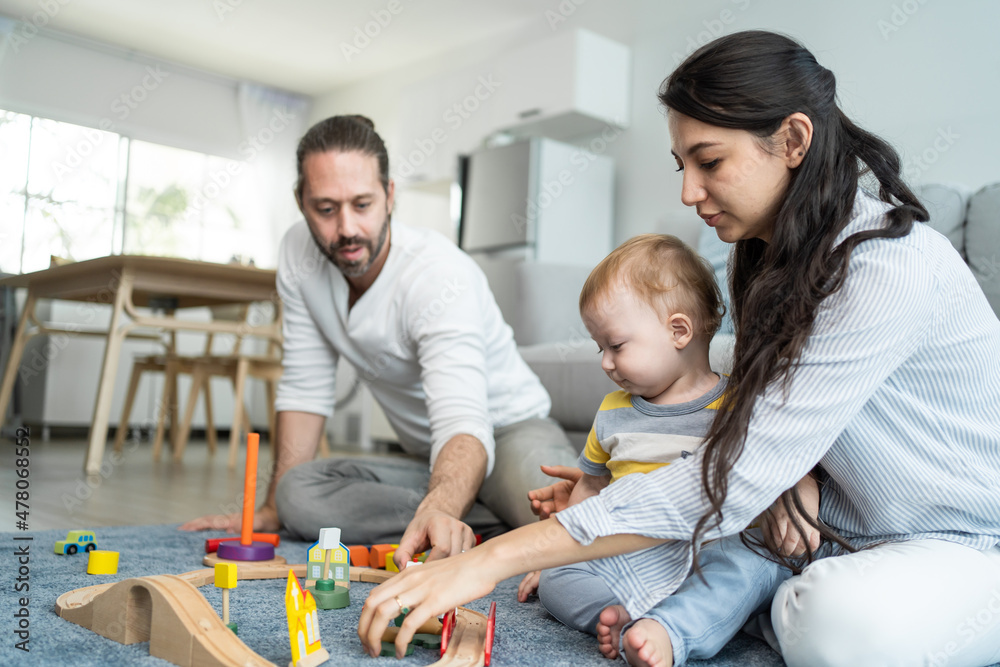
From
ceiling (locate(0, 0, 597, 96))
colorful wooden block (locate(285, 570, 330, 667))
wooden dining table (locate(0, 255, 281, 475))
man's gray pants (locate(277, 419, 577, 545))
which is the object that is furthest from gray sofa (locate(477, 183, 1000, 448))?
ceiling (locate(0, 0, 597, 96))

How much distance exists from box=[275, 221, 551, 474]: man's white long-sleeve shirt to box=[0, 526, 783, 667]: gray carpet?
372mm

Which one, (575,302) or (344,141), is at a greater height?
(344,141)

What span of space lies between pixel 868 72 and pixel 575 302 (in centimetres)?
159

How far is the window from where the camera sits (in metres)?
5.14

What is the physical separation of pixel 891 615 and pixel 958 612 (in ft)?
0.30

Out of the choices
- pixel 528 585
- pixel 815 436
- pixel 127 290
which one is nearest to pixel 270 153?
pixel 127 290

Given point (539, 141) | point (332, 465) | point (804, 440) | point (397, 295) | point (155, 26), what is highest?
point (155, 26)

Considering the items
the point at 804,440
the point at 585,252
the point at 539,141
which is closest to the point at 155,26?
the point at 539,141

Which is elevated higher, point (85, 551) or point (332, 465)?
point (332, 465)

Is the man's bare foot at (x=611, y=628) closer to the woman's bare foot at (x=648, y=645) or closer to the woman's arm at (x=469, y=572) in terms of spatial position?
the woman's bare foot at (x=648, y=645)

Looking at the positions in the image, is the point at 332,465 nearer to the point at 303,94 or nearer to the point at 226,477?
the point at 226,477

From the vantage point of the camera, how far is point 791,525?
93cm

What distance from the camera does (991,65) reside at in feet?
9.30

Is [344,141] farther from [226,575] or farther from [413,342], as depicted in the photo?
[226,575]
